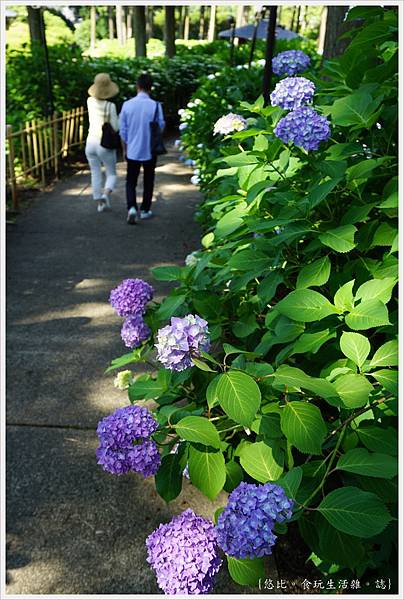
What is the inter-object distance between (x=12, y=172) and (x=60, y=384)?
4.85 meters

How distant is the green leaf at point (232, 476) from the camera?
1567mm

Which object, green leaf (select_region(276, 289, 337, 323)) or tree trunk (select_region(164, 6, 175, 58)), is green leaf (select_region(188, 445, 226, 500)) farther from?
tree trunk (select_region(164, 6, 175, 58))

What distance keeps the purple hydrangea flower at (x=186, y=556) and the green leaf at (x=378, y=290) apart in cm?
75

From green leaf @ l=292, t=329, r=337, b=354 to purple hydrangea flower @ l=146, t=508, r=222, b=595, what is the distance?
56cm

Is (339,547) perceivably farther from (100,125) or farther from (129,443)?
(100,125)

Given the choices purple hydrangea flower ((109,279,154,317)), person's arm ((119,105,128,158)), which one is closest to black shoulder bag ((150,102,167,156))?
person's arm ((119,105,128,158))

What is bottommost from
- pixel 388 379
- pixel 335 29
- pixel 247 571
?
pixel 247 571

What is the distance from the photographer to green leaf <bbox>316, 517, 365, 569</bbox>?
52.8 inches

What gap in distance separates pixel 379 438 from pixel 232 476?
1.33 feet

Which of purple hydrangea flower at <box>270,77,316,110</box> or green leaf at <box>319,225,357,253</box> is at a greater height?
purple hydrangea flower at <box>270,77,316,110</box>

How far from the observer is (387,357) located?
150 centimetres

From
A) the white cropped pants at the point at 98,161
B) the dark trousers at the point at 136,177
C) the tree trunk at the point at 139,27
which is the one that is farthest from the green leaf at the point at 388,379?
the tree trunk at the point at 139,27

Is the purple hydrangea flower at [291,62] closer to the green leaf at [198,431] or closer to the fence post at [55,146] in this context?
the green leaf at [198,431]

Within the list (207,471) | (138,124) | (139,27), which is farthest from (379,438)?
(139,27)
